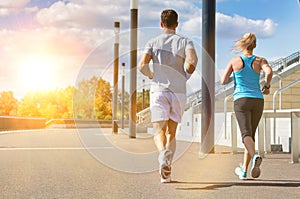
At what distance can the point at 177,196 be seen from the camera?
→ 17.4 feet

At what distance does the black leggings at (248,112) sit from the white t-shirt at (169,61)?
85 cm

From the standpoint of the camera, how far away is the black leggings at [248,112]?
6.68m

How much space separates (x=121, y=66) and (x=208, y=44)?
55.3 feet

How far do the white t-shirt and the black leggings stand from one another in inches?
33.5

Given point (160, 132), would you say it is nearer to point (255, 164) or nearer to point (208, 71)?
point (255, 164)

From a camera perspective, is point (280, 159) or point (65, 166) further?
point (280, 159)

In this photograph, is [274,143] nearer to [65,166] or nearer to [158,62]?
[65,166]

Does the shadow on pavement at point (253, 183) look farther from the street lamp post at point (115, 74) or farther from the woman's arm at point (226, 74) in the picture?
the street lamp post at point (115, 74)

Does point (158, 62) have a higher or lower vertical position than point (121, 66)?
lower

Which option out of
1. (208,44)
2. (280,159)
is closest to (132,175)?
(280,159)

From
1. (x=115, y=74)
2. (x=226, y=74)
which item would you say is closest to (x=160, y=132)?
(x=226, y=74)

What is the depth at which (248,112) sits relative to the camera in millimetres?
6703

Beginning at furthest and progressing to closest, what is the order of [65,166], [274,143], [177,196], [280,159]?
[274,143] → [280,159] → [65,166] → [177,196]

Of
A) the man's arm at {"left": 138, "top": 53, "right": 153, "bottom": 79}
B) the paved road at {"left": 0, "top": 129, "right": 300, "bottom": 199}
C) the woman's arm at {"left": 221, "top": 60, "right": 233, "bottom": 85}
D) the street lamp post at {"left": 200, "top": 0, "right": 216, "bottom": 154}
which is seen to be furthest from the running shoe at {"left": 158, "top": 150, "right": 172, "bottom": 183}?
the street lamp post at {"left": 200, "top": 0, "right": 216, "bottom": 154}
